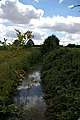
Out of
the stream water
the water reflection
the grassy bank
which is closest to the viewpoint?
the grassy bank

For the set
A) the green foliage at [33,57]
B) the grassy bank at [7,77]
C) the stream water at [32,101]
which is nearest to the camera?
the grassy bank at [7,77]

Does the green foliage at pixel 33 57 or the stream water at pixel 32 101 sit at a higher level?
the green foliage at pixel 33 57

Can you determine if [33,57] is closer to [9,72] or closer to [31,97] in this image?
[31,97]

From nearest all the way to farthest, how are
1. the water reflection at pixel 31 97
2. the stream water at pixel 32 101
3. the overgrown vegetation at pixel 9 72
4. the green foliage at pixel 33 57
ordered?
the overgrown vegetation at pixel 9 72 < the stream water at pixel 32 101 < the water reflection at pixel 31 97 < the green foliage at pixel 33 57

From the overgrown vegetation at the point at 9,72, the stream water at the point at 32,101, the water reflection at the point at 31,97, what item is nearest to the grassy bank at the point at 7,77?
the overgrown vegetation at the point at 9,72

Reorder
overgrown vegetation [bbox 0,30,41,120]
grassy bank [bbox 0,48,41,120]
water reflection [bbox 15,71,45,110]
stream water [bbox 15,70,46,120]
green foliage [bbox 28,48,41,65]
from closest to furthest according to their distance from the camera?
1. overgrown vegetation [bbox 0,30,41,120]
2. grassy bank [bbox 0,48,41,120]
3. stream water [bbox 15,70,46,120]
4. water reflection [bbox 15,71,45,110]
5. green foliage [bbox 28,48,41,65]

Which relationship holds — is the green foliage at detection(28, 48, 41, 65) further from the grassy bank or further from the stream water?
the grassy bank

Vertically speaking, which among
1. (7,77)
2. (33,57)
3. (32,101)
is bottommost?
(32,101)

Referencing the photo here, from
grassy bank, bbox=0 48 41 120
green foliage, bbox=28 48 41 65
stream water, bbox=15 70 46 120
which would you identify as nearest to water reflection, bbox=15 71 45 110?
stream water, bbox=15 70 46 120

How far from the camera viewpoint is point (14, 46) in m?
8.45

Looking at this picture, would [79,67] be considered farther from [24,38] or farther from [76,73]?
[24,38]

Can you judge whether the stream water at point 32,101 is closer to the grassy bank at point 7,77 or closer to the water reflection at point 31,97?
the water reflection at point 31,97

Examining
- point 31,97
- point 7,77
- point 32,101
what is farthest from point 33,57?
point 7,77

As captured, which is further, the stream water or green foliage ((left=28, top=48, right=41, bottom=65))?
green foliage ((left=28, top=48, right=41, bottom=65))
